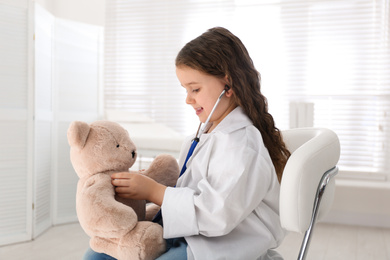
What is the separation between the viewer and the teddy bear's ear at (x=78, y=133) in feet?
3.31

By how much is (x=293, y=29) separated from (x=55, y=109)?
1955 mm

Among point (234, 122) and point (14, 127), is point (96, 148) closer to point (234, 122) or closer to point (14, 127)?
point (234, 122)

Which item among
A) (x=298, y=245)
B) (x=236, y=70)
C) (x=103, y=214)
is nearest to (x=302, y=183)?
(x=236, y=70)

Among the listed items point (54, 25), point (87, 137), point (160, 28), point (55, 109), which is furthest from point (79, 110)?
point (87, 137)

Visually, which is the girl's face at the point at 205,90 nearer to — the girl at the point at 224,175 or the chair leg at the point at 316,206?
the girl at the point at 224,175

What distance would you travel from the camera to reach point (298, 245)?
8.39 feet

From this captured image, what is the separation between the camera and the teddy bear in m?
0.92

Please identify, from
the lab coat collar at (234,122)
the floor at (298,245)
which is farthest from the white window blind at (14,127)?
the lab coat collar at (234,122)

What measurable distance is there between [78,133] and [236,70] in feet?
1.44

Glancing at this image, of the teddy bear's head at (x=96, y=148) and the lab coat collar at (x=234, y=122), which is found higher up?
the lab coat collar at (x=234, y=122)

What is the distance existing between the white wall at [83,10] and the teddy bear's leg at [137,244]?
305 centimetres

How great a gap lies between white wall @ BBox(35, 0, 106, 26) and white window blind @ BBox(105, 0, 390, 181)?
0.29ft

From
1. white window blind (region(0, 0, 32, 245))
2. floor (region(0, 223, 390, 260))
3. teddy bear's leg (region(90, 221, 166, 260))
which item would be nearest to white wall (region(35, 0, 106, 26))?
white window blind (region(0, 0, 32, 245))

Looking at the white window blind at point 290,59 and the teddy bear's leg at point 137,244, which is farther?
the white window blind at point 290,59
